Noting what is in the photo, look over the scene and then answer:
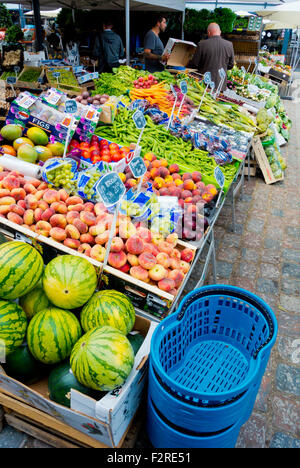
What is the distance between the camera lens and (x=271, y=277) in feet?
12.3

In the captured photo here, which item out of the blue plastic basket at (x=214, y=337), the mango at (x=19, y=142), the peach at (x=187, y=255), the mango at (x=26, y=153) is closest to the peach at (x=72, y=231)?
the peach at (x=187, y=255)

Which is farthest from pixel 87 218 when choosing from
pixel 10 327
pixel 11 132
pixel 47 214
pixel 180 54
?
pixel 180 54

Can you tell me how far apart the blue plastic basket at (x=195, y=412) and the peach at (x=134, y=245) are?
86 cm

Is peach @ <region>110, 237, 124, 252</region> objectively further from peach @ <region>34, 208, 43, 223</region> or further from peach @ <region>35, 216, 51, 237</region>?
peach @ <region>34, 208, 43, 223</region>

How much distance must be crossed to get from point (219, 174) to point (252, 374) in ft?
5.84

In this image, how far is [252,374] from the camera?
61.4 inches

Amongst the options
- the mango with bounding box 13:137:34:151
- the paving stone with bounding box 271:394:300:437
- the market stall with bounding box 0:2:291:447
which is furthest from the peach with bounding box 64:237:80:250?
the paving stone with bounding box 271:394:300:437

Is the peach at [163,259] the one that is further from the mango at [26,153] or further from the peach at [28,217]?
the mango at [26,153]

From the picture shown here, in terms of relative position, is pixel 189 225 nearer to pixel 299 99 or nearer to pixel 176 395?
pixel 176 395

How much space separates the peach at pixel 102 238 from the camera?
90.2 inches

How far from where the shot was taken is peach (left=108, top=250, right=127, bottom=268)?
219 centimetres

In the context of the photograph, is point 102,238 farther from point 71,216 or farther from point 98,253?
point 71,216
